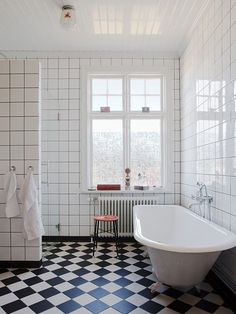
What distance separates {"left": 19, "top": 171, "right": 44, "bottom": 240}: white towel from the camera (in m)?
2.99

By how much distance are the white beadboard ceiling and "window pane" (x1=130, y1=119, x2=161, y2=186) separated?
1119 mm

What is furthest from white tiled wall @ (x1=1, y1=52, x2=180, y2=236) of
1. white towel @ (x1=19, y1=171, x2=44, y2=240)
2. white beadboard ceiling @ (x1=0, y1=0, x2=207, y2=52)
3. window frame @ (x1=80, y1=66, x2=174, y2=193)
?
white towel @ (x1=19, y1=171, x2=44, y2=240)

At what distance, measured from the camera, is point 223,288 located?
244 cm

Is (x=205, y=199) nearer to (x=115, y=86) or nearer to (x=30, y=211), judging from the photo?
(x=30, y=211)

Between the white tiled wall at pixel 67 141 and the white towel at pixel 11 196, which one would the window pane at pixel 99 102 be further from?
the white towel at pixel 11 196

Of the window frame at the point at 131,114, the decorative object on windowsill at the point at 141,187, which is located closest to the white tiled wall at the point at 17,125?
the window frame at the point at 131,114

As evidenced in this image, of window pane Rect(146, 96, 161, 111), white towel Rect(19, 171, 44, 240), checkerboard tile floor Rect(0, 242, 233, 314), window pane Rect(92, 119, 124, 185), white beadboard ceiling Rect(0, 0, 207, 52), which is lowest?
checkerboard tile floor Rect(0, 242, 233, 314)

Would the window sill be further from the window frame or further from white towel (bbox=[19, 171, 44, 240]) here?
white towel (bbox=[19, 171, 44, 240])

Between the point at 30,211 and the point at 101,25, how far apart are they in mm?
2325

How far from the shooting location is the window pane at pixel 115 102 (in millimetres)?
4281

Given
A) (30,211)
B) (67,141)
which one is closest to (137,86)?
(67,141)

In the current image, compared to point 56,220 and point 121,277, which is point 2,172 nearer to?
point 56,220

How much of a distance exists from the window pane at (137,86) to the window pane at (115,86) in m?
0.19

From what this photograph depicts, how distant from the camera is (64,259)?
334cm
